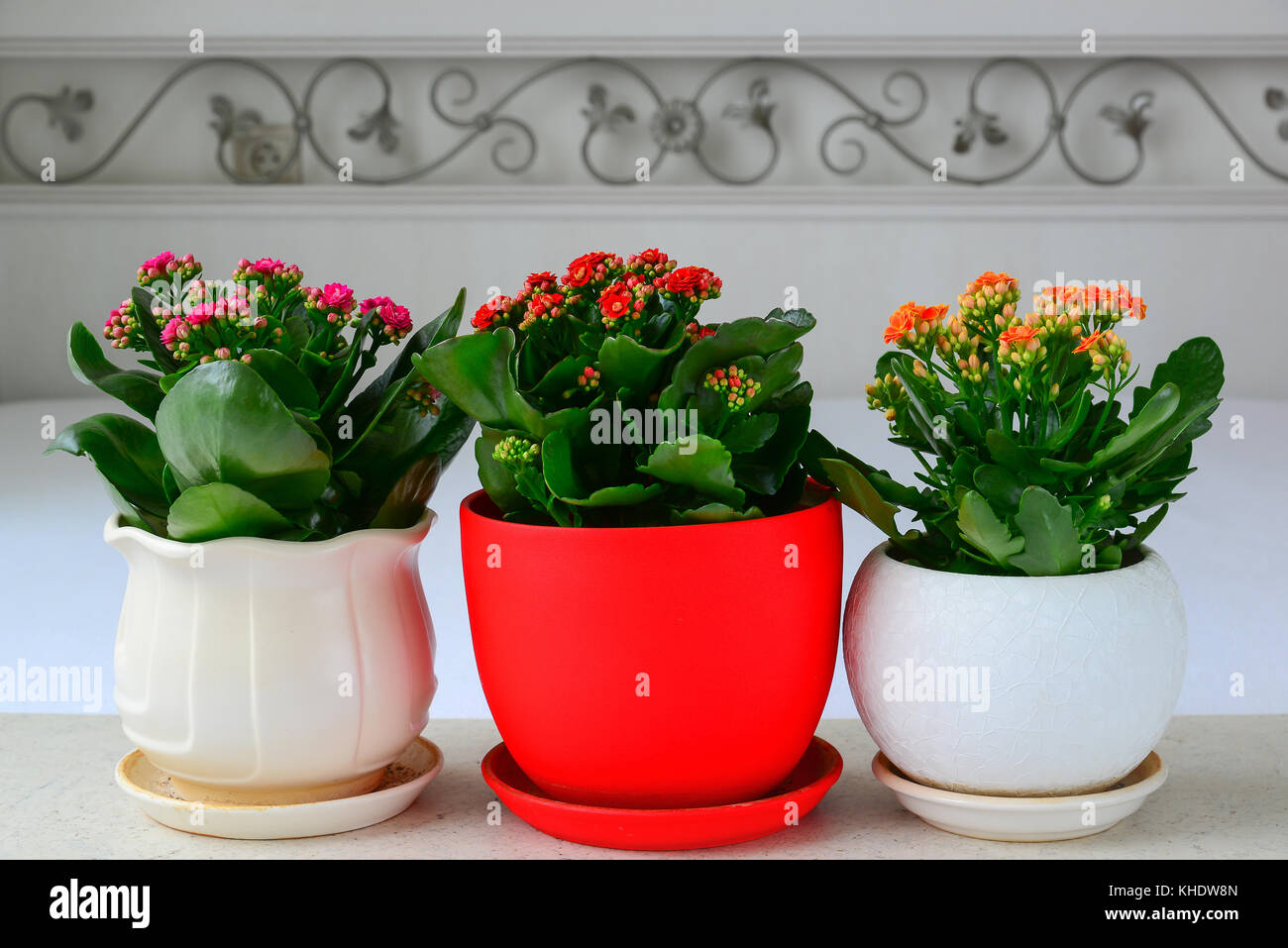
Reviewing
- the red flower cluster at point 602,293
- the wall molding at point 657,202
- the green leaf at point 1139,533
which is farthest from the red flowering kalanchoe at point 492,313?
the wall molding at point 657,202

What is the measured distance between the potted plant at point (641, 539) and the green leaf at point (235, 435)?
0.05 meters

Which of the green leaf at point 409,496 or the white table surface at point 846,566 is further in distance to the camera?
the white table surface at point 846,566

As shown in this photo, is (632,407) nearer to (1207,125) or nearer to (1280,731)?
(1280,731)

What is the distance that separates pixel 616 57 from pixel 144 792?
2.06 metres

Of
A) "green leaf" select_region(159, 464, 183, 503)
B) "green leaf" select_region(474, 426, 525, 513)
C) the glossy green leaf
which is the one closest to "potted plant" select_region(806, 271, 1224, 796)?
the glossy green leaf

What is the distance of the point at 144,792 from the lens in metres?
0.44

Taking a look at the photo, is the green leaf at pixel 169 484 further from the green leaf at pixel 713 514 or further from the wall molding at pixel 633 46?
the wall molding at pixel 633 46

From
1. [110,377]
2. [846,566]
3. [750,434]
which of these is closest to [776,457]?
[750,434]

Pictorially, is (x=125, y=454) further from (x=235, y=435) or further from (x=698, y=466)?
(x=698, y=466)

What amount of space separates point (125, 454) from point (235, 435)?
0.08 m

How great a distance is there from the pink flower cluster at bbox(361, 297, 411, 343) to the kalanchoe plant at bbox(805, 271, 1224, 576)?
16 centimetres

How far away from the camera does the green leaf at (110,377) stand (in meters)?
0.44

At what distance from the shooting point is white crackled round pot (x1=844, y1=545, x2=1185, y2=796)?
40 centimetres

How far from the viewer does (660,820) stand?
1.35 feet
